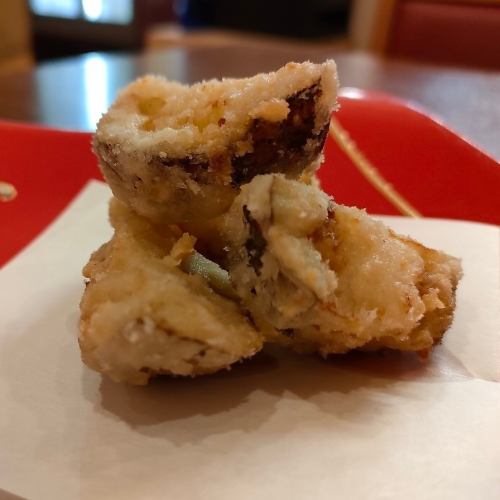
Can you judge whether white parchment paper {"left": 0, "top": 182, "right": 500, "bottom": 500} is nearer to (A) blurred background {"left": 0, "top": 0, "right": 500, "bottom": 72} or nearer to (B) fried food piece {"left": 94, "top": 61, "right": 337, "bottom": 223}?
(B) fried food piece {"left": 94, "top": 61, "right": 337, "bottom": 223}

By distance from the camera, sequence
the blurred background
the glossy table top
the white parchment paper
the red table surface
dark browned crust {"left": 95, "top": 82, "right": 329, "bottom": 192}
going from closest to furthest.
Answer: the white parchment paper → dark browned crust {"left": 95, "top": 82, "right": 329, "bottom": 192} → the red table surface → the glossy table top → the blurred background

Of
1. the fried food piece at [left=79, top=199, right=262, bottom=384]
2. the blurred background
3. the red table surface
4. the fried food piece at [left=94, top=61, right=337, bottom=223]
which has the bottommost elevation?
the blurred background

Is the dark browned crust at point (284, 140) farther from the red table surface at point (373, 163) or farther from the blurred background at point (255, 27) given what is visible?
the blurred background at point (255, 27)

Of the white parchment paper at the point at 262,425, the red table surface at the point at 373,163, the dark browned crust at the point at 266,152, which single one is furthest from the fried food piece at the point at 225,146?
the red table surface at the point at 373,163

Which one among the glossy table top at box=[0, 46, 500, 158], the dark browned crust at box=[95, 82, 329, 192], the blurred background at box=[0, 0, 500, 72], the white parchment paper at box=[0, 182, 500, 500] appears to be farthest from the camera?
the blurred background at box=[0, 0, 500, 72]

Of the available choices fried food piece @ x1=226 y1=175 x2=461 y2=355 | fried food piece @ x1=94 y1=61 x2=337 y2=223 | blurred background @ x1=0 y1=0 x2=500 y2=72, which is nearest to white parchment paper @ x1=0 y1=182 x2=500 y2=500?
fried food piece @ x1=226 y1=175 x2=461 y2=355

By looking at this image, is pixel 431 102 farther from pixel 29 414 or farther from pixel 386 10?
pixel 29 414

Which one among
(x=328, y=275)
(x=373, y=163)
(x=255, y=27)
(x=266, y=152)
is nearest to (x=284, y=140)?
(x=266, y=152)

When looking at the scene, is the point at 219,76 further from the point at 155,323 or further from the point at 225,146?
the point at 155,323
